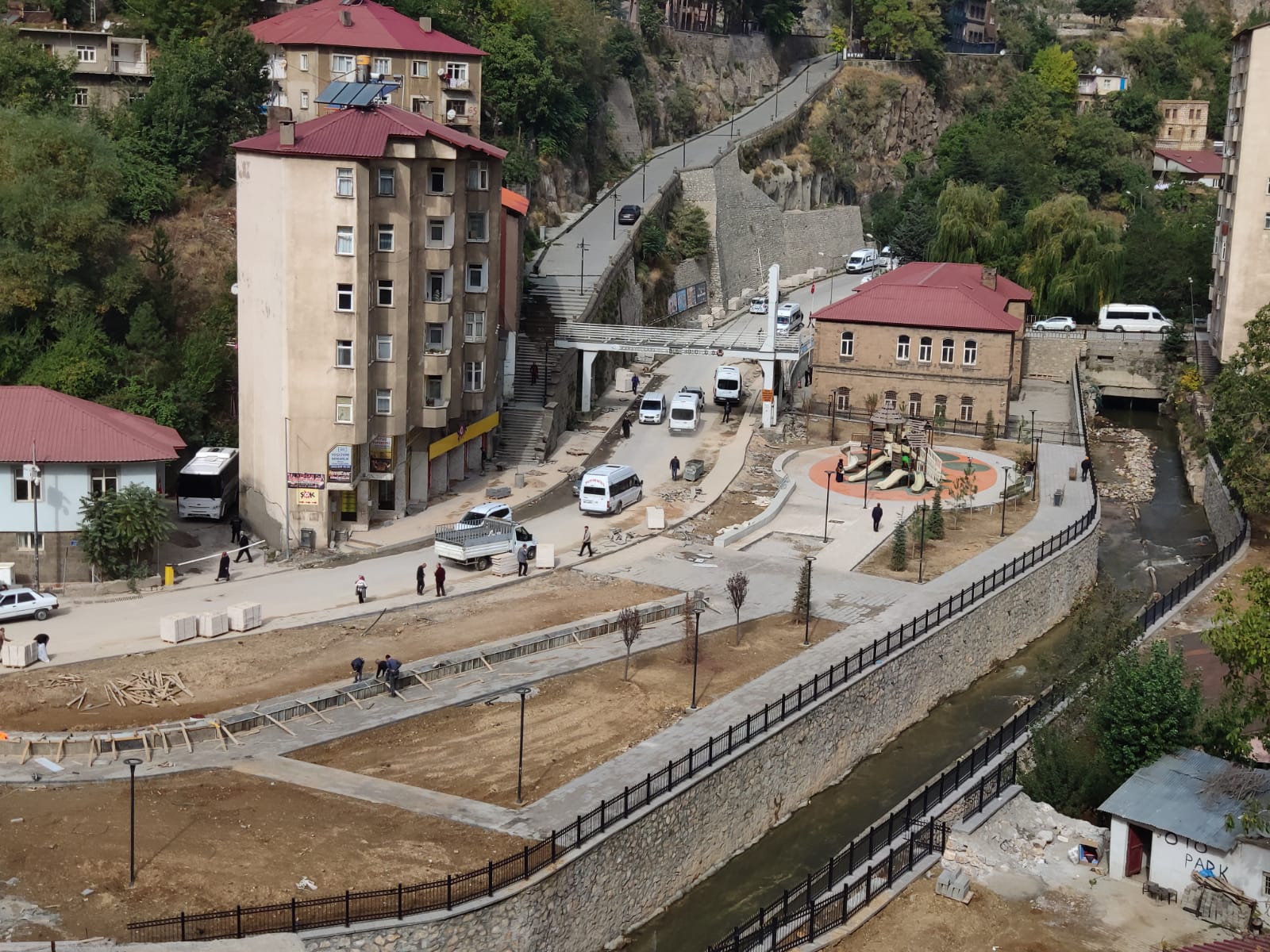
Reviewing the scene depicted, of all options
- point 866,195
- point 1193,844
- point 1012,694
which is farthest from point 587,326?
point 866,195

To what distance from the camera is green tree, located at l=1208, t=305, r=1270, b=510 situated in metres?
56.8

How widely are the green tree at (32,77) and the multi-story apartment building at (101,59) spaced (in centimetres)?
129

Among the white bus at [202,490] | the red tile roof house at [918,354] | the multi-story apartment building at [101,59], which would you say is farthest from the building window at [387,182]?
the multi-story apartment building at [101,59]

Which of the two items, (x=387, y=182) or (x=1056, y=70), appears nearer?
(x=387, y=182)

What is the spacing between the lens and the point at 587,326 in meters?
72.5

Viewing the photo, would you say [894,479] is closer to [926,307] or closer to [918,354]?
[918,354]

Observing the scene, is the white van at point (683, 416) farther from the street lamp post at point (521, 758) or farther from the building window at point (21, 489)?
the street lamp post at point (521, 758)

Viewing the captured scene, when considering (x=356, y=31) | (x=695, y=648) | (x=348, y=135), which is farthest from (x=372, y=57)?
(x=695, y=648)

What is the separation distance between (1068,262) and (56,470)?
2460 inches

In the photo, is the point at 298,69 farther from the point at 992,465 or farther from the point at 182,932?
the point at 182,932

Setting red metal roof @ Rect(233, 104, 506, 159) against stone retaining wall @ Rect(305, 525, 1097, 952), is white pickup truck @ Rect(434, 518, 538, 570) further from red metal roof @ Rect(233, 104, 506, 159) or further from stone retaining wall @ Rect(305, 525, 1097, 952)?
stone retaining wall @ Rect(305, 525, 1097, 952)

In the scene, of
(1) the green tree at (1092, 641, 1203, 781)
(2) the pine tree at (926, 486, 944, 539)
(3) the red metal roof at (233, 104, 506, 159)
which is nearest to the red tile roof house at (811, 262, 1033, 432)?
(2) the pine tree at (926, 486, 944, 539)

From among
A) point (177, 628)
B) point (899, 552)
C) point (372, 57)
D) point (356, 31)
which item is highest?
point (356, 31)

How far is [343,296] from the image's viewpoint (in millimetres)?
53031
